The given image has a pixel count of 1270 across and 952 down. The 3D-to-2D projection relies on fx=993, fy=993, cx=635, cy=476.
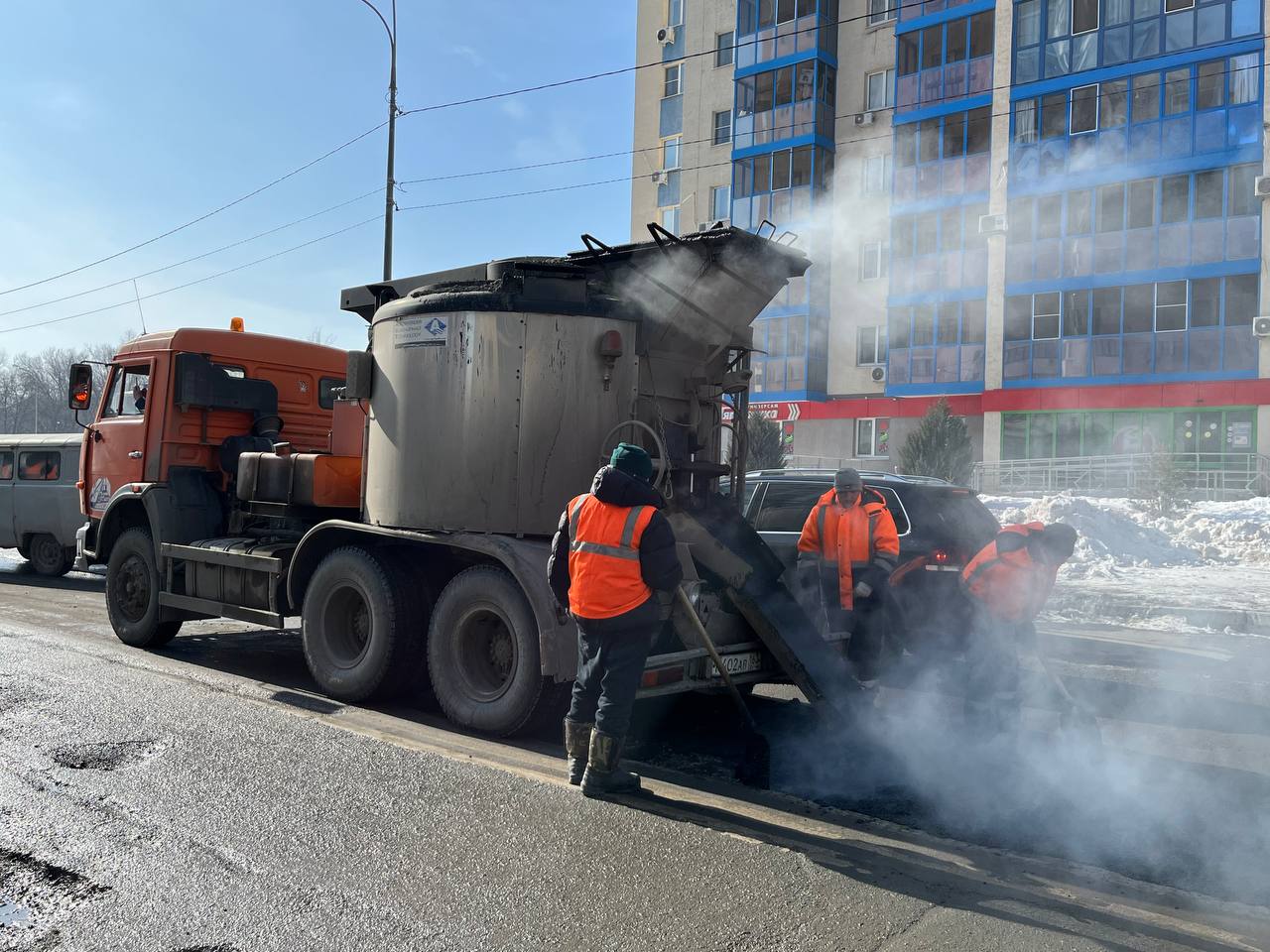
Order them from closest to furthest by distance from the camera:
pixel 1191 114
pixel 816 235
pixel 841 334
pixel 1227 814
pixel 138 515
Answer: pixel 1227 814
pixel 138 515
pixel 816 235
pixel 1191 114
pixel 841 334

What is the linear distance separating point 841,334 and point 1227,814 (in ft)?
101

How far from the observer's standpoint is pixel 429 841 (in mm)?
4004

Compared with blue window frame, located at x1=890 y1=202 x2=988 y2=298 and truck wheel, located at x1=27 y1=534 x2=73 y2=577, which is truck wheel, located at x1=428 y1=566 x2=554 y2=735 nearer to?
blue window frame, located at x1=890 y1=202 x2=988 y2=298

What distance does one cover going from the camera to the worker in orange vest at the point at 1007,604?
A: 5.78m

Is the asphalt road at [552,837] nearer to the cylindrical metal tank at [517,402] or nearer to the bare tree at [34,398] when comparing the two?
the cylindrical metal tank at [517,402]

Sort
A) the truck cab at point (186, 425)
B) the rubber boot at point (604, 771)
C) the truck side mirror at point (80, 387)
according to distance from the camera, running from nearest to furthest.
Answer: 1. the rubber boot at point (604, 771)
2. the truck cab at point (186, 425)
3. the truck side mirror at point (80, 387)

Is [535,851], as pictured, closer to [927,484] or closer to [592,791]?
[592,791]

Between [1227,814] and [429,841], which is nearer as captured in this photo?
[429,841]

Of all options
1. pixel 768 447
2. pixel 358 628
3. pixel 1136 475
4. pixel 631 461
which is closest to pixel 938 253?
pixel 1136 475

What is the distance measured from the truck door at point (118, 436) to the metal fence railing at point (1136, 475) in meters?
16.8

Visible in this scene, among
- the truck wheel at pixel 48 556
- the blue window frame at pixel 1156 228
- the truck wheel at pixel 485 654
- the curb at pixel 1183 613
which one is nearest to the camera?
the truck wheel at pixel 485 654

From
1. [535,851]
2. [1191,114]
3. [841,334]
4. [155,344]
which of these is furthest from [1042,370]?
[535,851]

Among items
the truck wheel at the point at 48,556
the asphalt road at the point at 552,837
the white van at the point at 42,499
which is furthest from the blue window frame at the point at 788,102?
the asphalt road at the point at 552,837

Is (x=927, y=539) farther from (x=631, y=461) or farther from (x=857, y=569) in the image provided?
(x=631, y=461)
